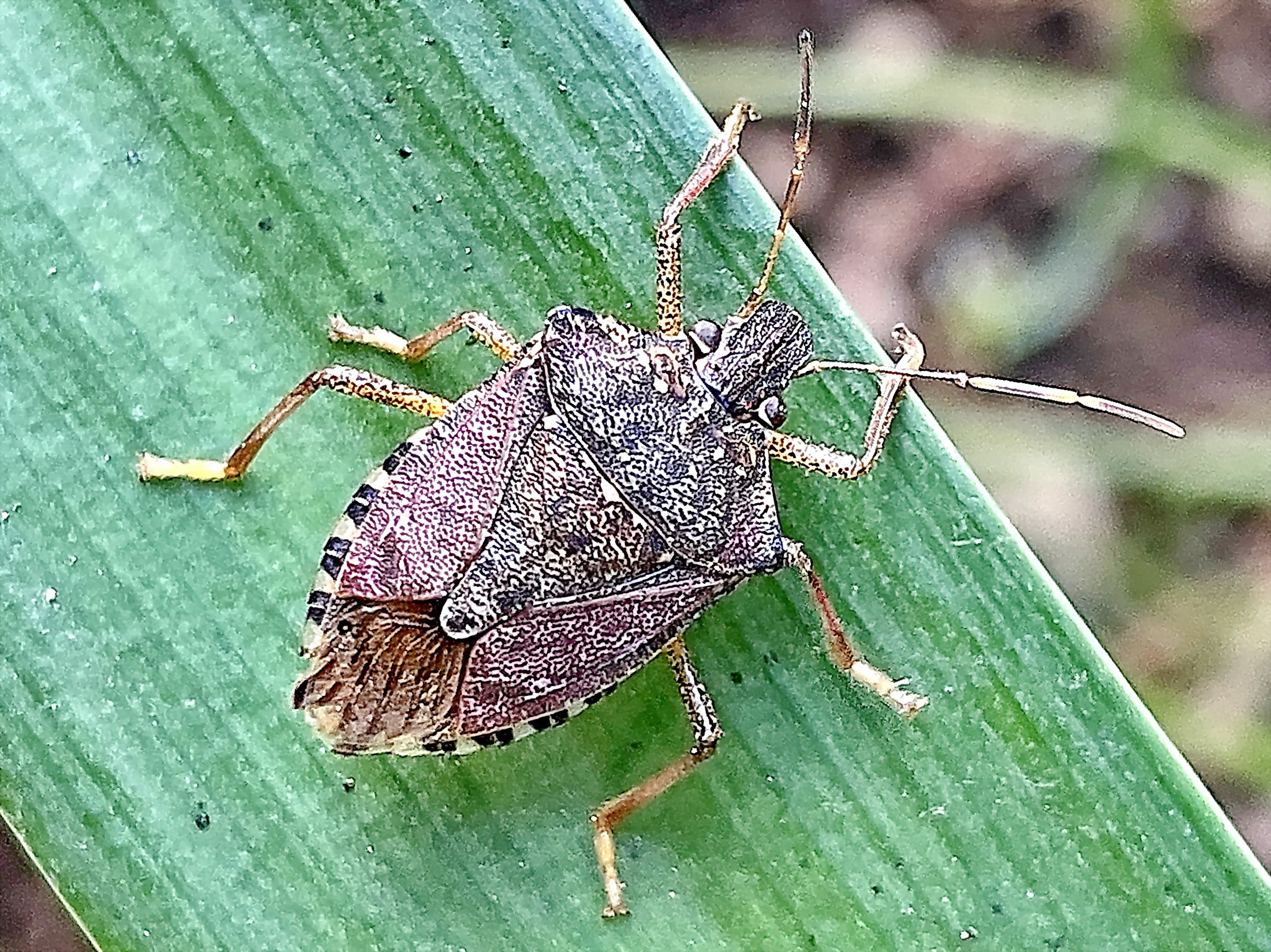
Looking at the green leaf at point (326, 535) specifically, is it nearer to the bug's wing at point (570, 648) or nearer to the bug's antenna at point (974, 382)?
the bug's antenna at point (974, 382)

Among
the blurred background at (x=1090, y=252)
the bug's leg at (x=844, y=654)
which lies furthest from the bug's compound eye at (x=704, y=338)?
the blurred background at (x=1090, y=252)

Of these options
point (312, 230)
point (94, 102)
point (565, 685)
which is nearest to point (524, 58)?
point (312, 230)

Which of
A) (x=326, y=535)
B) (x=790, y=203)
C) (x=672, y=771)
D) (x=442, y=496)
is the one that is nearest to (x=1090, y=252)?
(x=790, y=203)

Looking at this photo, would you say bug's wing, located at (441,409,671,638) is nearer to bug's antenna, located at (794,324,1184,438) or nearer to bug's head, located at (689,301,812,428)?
bug's head, located at (689,301,812,428)

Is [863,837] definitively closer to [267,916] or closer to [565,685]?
[565,685]

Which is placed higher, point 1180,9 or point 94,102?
point 94,102

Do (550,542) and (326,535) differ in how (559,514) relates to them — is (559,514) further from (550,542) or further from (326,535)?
(326,535)
